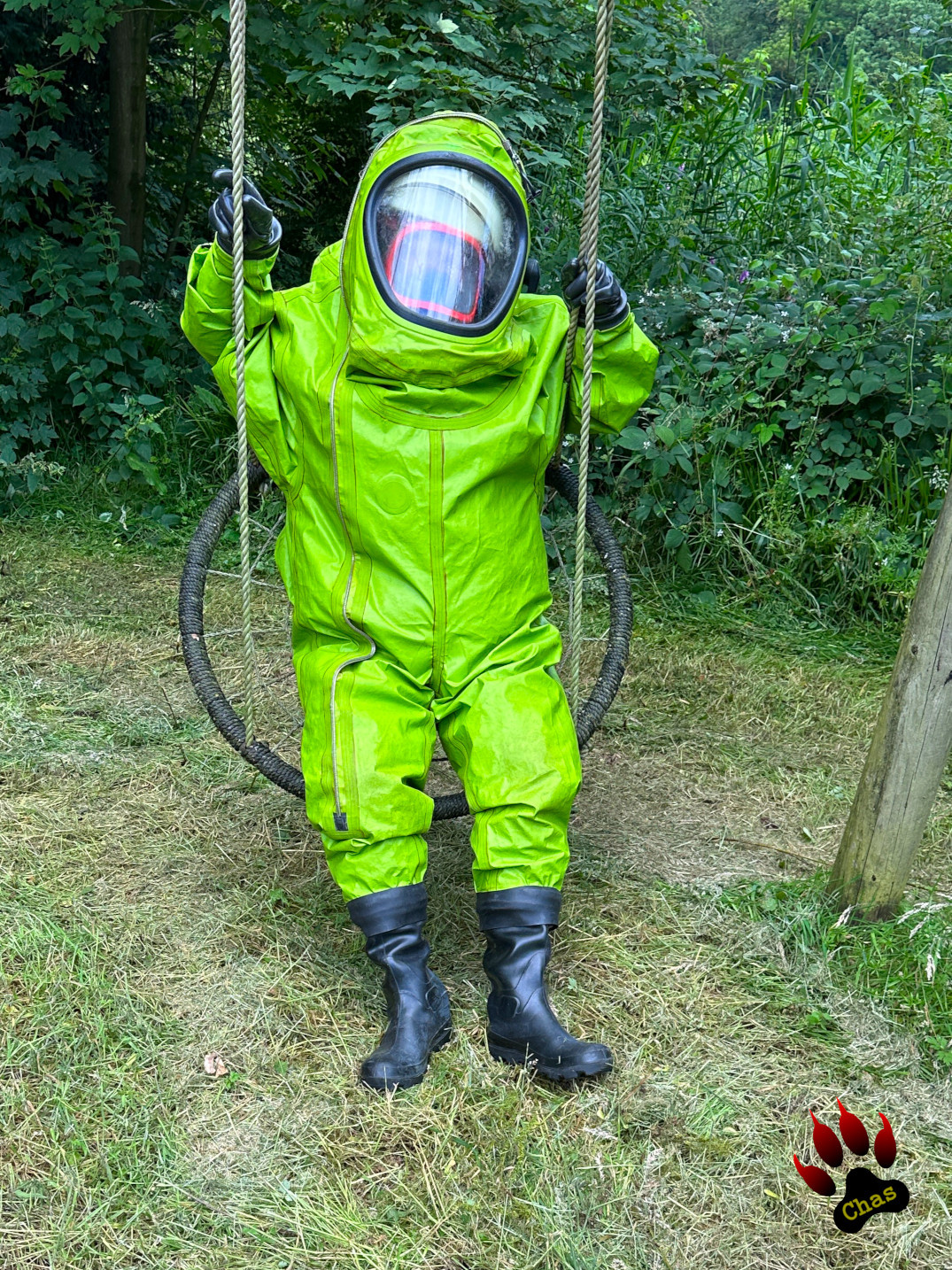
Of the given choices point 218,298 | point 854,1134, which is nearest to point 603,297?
point 218,298

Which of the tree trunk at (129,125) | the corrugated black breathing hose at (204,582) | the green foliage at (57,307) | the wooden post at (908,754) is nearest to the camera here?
the wooden post at (908,754)

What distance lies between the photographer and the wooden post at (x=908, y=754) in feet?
7.10

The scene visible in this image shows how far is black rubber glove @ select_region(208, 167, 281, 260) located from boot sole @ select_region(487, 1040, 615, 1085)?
1461 millimetres

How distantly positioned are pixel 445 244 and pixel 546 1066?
1.40 m

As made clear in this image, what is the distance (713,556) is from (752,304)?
2.97 feet

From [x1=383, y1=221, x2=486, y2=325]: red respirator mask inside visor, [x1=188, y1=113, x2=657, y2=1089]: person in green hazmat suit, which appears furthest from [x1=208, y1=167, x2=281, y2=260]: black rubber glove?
[x1=383, y1=221, x2=486, y2=325]: red respirator mask inside visor

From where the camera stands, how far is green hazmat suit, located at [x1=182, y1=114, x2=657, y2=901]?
203 centimetres

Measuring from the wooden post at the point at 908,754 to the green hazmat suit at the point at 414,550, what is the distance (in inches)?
23.5

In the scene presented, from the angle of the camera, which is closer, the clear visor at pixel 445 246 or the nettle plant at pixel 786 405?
the clear visor at pixel 445 246

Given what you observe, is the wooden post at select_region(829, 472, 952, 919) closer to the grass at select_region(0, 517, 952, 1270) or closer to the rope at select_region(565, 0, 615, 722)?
the grass at select_region(0, 517, 952, 1270)

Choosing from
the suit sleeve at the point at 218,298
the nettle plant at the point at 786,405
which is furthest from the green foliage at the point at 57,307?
the suit sleeve at the point at 218,298

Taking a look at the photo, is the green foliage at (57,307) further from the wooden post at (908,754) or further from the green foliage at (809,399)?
the wooden post at (908,754)

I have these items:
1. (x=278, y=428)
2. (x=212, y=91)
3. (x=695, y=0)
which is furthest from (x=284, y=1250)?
(x=695, y=0)

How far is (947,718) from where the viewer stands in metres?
2.19
